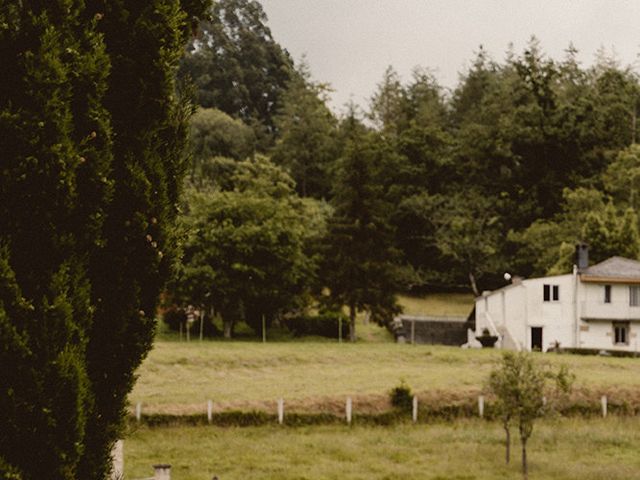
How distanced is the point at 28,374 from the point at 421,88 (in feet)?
332

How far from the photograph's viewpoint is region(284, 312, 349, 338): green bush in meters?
58.1

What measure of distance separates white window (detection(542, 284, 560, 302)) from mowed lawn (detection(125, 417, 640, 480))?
22809 millimetres

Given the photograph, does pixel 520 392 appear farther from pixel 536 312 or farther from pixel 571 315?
pixel 536 312

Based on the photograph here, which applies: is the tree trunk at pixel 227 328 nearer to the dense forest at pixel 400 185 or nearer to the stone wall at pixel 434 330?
Answer: the dense forest at pixel 400 185

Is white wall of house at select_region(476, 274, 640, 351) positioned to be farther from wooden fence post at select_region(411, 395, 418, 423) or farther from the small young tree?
the small young tree

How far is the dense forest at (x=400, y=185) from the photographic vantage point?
185ft

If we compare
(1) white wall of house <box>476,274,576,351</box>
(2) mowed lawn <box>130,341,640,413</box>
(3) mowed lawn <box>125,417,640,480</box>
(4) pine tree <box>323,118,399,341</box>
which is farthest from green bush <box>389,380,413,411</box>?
(1) white wall of house <box>476,274,576,351</box>

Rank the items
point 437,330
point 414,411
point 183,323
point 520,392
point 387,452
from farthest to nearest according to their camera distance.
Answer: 1. point 437,330
2. point 183,323
3. point 414,411
4. point 387,452
5. point 520,392

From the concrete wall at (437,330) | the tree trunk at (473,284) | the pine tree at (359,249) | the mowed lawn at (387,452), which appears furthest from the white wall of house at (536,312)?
the mowed lawn at (387,452)

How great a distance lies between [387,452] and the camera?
→ 28.0 m

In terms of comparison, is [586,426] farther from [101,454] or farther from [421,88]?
[421,88]

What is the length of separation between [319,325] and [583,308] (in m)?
17.4

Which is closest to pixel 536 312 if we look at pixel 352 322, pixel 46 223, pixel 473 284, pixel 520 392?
pixel 352 322

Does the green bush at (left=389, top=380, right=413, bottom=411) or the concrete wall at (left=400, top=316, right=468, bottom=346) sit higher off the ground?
A: the concrete wall at (left=400, top=316, right=468, bottom=346)
